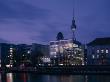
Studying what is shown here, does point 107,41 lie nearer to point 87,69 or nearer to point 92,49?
point 92,49

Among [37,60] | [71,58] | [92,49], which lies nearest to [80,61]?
[71,58]

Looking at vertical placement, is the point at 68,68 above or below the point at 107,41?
below

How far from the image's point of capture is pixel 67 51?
19838 centimetres

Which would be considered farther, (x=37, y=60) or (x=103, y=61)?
(x=37, y=60)

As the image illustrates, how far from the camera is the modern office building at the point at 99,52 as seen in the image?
141500 mm

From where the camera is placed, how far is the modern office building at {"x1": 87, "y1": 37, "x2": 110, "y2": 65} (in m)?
142

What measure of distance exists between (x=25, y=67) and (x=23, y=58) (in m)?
18.5

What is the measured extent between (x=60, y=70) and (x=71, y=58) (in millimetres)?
55045

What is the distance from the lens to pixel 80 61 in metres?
188

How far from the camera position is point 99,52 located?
14450cm

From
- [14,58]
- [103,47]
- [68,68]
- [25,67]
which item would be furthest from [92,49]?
[14,58]

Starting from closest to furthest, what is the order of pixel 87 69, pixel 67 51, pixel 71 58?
pixel 87 69, pixel 71 58, pixel 67 51

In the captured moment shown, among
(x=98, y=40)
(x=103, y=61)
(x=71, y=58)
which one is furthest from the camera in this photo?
(x=71, y=58)

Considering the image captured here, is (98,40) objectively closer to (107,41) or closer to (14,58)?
(107,41)
